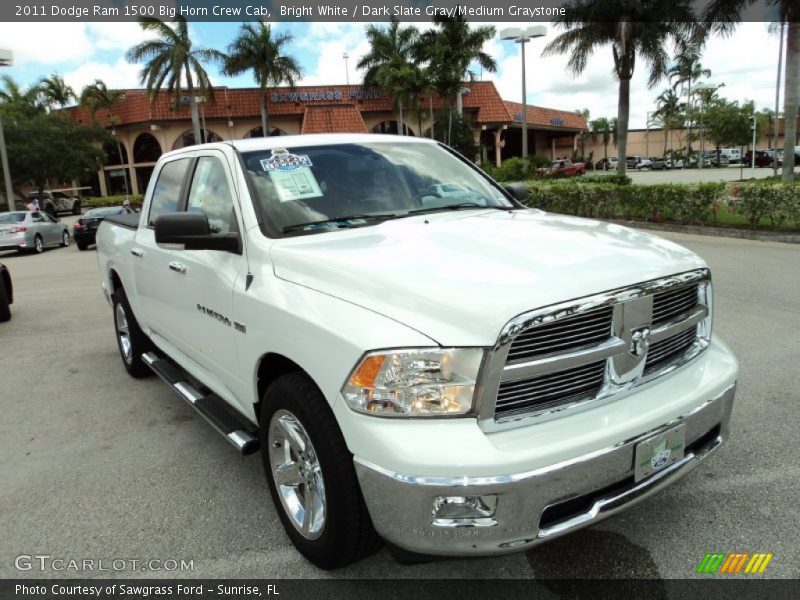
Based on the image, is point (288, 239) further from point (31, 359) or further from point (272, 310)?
point (31, 359)

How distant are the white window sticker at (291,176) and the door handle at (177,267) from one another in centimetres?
85

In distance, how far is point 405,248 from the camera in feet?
9.18

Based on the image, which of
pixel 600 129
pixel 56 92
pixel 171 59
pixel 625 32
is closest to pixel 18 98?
pixel 56 92

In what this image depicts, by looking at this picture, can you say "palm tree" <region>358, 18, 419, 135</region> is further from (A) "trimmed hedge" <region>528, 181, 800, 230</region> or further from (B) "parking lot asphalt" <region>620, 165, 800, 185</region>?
(A) "trimmed hedge" <region>528, 181, 800, 230</region>

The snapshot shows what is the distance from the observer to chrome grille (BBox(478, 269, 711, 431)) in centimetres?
221

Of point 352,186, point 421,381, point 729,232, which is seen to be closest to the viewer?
point 421,381

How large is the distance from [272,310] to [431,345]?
896 millimetres

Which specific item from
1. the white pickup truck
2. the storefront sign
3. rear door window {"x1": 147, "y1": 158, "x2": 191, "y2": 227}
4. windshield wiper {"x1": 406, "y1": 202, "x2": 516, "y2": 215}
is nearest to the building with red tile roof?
the storefront sign

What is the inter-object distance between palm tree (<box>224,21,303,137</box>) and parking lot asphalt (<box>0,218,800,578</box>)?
40167 millimetres

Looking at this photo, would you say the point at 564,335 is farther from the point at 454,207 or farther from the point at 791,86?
the point at 791,86

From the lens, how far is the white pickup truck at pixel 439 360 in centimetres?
217

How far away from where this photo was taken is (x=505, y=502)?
212 cm

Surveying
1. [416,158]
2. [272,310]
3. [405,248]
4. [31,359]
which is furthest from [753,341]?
[31,359]

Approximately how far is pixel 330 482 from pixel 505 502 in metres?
0.69
